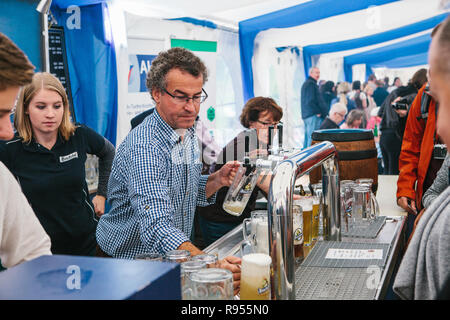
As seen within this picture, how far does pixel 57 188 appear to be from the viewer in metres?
2.46

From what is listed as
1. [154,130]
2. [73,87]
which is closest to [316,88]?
[73,87]

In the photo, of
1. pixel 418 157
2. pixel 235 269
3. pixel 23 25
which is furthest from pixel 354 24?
pixel 235 269

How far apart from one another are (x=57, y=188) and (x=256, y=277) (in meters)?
1.73

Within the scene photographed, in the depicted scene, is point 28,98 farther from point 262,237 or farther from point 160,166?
point 262,237

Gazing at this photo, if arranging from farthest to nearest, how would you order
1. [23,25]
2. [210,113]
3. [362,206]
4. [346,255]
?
[210,113], [23,25], [362,206], [346,255]

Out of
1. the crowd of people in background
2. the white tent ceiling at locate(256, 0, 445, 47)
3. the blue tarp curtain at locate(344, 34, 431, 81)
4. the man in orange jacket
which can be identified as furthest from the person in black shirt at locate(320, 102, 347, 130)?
the man in orange jacket

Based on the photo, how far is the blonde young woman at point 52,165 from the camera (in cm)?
240

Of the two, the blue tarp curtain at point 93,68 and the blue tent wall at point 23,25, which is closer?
the blue tent wall at point 23,25

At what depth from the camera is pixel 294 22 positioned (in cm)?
486

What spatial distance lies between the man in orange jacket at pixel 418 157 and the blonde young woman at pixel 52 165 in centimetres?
183

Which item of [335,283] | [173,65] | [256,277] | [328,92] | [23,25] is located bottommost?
[335,283]

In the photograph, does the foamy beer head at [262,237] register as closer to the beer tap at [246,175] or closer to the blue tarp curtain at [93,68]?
the beer tap at [246,175]

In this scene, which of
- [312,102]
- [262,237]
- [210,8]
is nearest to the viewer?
[262,237]

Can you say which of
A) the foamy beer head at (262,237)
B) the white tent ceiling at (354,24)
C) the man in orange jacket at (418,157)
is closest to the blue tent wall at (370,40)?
the white tent ceiling at (354,24)
